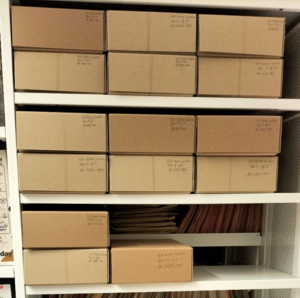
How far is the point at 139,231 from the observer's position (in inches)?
38.8

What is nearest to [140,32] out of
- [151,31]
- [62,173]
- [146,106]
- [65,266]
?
[151,31]

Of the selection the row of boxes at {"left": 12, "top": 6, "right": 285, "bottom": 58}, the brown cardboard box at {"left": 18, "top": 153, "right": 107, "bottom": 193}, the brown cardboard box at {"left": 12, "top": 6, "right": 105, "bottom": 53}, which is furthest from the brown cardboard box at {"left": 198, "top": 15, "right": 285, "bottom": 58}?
the brown cardboard box at {"left": 18, "top": 153, "right": 107, "bottom": 193}

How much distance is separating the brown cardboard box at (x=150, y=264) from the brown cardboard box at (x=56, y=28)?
0.60m

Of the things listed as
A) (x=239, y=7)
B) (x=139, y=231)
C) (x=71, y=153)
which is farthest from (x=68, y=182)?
(x=239, y=7)

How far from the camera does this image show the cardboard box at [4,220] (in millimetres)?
793

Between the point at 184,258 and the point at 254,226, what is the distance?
1.31 feet

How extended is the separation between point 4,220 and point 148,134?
0.52 meters

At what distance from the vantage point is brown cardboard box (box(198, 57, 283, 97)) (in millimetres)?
758

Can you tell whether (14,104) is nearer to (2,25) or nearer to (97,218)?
(2,25)

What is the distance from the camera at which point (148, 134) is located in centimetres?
76

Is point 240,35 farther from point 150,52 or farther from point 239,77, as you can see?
point 150,52

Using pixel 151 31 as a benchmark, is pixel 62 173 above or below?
below

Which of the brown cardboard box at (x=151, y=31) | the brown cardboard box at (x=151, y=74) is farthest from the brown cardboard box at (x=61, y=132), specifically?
the brown cardboard box at (x=151, y=31)

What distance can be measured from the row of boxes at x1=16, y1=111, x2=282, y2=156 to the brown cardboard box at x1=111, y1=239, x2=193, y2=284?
0.29 m
